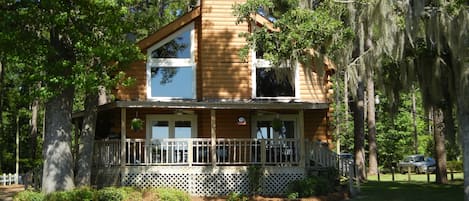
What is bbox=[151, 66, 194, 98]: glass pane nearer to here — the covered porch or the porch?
the covered porch

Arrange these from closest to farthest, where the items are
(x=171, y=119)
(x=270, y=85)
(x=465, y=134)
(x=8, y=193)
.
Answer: (x=465, y=134) → (x=171, y=119) → (x=270, y=85) → (x=8, y=193)

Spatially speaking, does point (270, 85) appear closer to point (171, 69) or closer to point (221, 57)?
point (221, 57)

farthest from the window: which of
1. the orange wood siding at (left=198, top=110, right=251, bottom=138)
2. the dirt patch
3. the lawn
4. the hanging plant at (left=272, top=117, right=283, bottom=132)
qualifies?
the lawn

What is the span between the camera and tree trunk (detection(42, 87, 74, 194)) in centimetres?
1430

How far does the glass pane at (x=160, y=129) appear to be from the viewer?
59.7 ft

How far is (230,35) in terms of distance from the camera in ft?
60.4

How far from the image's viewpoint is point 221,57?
18266 millimetres

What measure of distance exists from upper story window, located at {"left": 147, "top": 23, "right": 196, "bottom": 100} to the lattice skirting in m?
3.16

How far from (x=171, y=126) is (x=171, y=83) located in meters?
1.52

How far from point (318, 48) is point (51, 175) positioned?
26.3ft

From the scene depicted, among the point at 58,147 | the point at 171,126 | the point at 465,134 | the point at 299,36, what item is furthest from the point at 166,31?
the point at 465,134

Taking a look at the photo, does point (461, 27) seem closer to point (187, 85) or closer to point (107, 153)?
point (187, 85)

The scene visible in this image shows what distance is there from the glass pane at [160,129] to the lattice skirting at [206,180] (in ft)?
7.67

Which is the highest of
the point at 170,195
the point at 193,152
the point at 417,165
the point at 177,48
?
the point at 177,48
